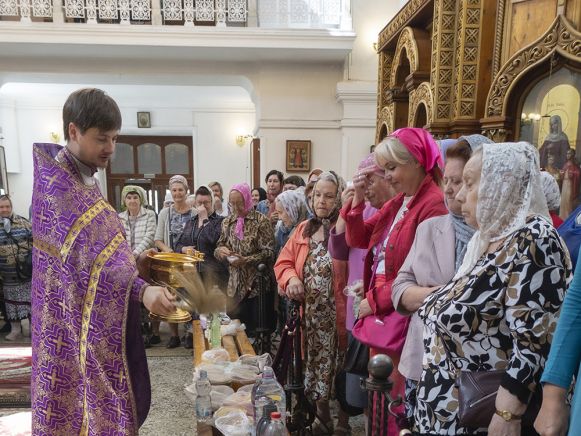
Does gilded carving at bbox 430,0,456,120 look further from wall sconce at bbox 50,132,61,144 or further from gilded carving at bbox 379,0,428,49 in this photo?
wall sconce at bbox 50,132,61,144

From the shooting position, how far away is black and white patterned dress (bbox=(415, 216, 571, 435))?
100 cm

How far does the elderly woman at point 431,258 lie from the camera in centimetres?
139

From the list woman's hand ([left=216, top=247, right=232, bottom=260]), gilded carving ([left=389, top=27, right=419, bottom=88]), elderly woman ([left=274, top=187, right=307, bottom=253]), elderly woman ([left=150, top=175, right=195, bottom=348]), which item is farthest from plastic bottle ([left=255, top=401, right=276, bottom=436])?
gilded carving ([left=389, top=27, right=419, bottom=88])

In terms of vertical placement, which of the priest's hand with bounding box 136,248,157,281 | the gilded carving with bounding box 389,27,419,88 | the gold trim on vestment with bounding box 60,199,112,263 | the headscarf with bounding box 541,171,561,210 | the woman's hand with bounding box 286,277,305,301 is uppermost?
the gilded carving with bounding box 389,27,419,88

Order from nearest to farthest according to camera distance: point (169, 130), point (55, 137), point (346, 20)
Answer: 1. point (346, 20)
2. point (55, 137)
3. point (169, 130)

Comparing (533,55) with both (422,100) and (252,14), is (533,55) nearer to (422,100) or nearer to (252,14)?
(422,100)

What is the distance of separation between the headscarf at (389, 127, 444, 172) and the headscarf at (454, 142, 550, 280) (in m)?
0.52

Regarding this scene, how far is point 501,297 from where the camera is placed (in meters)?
1.05

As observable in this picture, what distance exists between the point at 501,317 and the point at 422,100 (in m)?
2.72

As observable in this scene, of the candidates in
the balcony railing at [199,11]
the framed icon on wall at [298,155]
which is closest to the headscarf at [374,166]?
the framed icon on wall at [298,155]

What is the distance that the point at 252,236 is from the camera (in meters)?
3.55

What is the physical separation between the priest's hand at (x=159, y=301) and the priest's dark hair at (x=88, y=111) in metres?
0.53

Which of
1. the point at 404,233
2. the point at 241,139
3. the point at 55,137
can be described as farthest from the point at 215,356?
the point at 55,137

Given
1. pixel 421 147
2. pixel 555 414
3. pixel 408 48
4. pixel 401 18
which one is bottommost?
pixel 555 414
